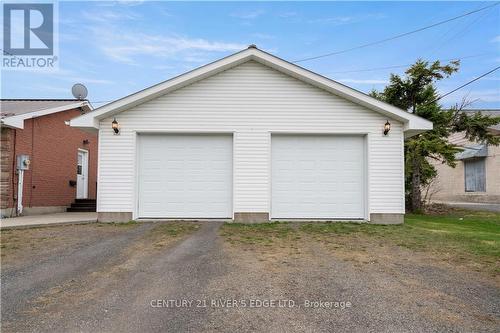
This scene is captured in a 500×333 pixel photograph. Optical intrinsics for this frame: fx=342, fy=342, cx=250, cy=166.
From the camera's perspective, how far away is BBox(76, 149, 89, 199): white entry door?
47.5 ft

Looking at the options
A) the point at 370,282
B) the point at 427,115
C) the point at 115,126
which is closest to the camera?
the point at 370,282

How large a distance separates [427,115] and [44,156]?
47.0ft

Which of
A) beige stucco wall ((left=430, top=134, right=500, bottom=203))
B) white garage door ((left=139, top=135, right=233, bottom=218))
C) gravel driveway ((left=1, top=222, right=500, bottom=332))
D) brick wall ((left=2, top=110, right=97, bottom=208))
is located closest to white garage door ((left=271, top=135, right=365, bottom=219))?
white garage door ((left=139, top=135, right=233, bottom=218))

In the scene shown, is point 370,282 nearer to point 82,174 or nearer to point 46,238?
point 46,238

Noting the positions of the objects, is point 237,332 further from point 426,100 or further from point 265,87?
point 426,100

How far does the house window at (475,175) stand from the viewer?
75.6 feet

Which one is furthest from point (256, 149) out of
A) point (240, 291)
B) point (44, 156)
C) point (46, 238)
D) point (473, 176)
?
point (473, 176)

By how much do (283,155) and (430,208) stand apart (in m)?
9.32

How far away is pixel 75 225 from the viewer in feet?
29.6

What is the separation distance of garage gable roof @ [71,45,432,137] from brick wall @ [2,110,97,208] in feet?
11.8

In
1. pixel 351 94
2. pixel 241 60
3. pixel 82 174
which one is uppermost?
pixel 241 60

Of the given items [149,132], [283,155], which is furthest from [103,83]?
[283,155]

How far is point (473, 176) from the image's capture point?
2414 cm

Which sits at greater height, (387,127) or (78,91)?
(78,91)
